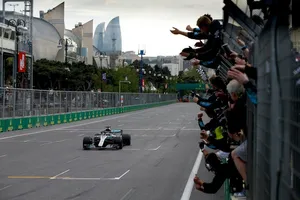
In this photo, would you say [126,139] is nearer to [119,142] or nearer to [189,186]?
[119,142]

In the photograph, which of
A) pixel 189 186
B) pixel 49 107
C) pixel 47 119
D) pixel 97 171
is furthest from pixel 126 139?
pixel 49 107

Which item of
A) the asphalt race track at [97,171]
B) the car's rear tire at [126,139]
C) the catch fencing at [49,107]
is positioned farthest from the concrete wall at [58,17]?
the car's rear tire at [126,139]

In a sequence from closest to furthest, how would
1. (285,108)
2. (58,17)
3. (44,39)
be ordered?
(285,108) → (44,39) → (58,17)

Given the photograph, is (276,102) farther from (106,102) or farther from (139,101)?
(139,101)

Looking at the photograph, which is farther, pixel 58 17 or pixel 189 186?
pixel 58 17

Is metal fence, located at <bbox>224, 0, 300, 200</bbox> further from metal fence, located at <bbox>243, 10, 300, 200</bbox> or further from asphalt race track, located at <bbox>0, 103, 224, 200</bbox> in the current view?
asphalt race track, located at <bbox>0, 103, 224, 200</bbox>

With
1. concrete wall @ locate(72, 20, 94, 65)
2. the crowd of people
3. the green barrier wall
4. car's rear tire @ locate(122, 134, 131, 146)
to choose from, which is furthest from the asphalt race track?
concrete wall @ locate(72, 20, 94, 65)

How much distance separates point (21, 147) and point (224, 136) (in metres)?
19.4

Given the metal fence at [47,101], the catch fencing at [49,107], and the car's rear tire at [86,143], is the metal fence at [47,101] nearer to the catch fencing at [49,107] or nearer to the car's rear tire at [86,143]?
the catch fencing at [49,107]

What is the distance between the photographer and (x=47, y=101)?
149 ft

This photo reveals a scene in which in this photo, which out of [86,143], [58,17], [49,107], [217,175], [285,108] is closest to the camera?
[285,108]

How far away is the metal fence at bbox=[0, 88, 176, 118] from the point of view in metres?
37.2

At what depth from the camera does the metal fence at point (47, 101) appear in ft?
122

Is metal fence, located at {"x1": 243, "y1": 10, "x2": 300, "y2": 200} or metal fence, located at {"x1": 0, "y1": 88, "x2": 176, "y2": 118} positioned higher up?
metal fence, located at {"x1": 243, "y1": 10, "x2": 300, "y2": 200}
